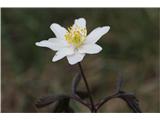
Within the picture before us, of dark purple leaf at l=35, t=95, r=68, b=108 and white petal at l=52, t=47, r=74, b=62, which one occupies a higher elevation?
white petal at l=52, t=47, r=74, b=62

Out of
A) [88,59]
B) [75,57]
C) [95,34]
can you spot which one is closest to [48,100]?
[75,57]

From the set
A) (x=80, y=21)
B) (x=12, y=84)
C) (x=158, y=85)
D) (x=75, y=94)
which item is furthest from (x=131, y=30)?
(x=75, y=94)

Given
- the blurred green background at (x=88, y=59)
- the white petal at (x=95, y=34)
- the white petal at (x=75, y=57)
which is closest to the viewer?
the white petal at (x=75, y=57)

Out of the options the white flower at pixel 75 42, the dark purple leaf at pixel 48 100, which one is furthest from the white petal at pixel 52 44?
the dark purple leaf at pixel 48 100

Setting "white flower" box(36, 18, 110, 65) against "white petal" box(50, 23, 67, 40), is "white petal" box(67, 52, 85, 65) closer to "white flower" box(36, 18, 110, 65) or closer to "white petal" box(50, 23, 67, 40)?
"white flower" box(36, 18, 110, 65)

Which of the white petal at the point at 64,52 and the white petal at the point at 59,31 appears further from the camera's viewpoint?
the white petal at the point at 59,31

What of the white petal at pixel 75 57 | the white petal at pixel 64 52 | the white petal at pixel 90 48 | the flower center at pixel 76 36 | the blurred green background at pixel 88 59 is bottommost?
the blurred green background at pixel 88 59

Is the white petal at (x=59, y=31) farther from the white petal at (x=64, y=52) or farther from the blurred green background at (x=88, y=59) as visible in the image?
the blurred green background at (x=88, y=59)

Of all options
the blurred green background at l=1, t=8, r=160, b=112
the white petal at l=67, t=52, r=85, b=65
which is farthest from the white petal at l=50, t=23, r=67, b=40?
the blurred green background at l=1, t=8, r=160, b=112
